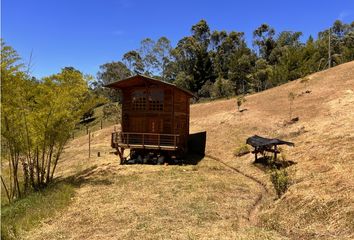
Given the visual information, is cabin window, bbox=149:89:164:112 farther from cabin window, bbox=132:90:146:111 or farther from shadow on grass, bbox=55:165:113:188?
shadow on grass, bbox=55:165:113:188

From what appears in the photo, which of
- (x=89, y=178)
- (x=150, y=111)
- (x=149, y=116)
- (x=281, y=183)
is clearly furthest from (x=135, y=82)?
(x=281, y=183)

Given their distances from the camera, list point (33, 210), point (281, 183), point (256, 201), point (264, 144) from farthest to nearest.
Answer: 1. point (264, 144)
2. point (256, 201)
3. point (281, 183)
4. point (33, 210)

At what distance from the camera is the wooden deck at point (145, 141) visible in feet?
80.3

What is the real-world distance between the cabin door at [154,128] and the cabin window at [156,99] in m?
0.87

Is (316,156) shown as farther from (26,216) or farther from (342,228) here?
(26,216)

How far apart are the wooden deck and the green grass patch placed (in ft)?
23.6

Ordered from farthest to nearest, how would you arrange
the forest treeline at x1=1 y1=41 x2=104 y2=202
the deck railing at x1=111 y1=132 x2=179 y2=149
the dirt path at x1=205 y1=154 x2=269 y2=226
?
the deck railing at x1=111 y1=132 x2=179 y2=149 → the forest treeline at x1=1 y1=41 x2=104 y2=202 → the dirt path at x1=205 y1=154 x2=269 y2=226

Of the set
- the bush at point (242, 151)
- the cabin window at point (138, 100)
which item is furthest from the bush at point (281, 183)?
the cabin window at point (138, 100)

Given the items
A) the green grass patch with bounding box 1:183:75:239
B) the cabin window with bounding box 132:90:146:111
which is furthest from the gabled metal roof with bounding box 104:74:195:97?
the green grass patch with bounding box 1:183:75:239

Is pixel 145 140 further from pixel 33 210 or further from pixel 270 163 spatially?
pixel 33 210

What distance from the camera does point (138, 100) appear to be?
2703 cm

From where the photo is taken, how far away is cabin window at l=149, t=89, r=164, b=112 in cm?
2616

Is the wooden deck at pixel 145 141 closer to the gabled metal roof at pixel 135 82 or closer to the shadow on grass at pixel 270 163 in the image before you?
the gabled metal roof at pixel 135 82

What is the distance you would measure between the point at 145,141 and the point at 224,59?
62541mm
